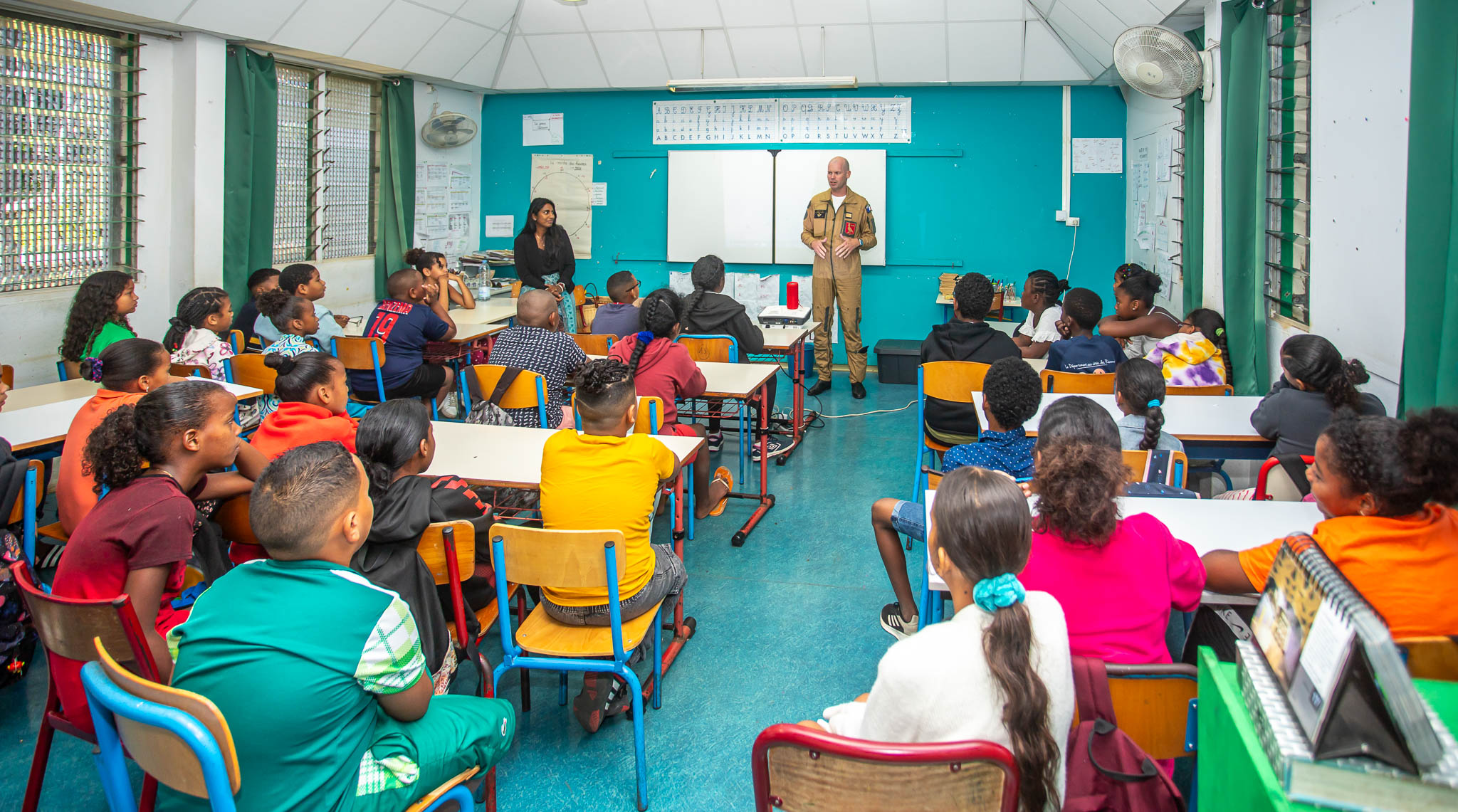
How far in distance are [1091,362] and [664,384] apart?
1.86 meters

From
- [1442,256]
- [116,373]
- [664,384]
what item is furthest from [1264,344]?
[116,373]

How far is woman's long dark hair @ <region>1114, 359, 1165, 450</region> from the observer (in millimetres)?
2846

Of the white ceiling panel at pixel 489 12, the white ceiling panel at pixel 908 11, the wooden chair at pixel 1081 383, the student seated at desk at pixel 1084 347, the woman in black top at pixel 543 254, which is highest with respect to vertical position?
the white ceiling panel at pixel 489 12

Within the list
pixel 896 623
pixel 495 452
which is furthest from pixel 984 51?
pixel 495 452

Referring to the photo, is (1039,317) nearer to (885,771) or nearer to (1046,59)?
(1046,59)

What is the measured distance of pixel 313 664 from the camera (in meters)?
1.39

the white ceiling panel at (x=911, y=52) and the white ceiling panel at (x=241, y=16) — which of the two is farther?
the white ceiling panel at (x=911, y=52)

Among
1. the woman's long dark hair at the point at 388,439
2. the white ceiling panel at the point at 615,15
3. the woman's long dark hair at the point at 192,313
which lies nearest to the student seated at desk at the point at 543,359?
the woman's long dark hair at the point at 192,313

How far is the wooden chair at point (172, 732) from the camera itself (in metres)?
1.26

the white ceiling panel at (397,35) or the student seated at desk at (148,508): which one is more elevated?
the white ceiling panel at (397,35)

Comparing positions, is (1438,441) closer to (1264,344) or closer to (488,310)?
(1264,344)

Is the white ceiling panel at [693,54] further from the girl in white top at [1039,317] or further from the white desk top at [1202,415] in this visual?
the white desk top at [1202,415]

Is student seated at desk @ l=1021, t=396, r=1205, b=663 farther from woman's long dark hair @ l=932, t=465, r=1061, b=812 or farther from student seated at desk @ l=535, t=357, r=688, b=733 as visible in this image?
student seated at desk @ l=535, t=357, r=688, b=733

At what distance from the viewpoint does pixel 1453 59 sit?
8.57 ft
